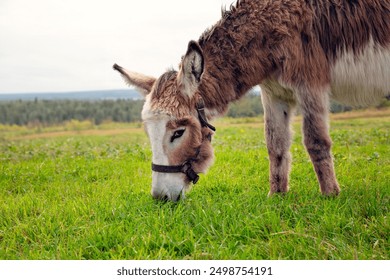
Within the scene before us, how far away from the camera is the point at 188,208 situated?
4211mm

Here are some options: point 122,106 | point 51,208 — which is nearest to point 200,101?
point 51,208

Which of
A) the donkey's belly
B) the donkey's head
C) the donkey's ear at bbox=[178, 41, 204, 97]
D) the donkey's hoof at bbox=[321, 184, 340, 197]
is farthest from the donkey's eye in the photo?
the donkey's belly

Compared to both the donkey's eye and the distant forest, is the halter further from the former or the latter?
the distant forest

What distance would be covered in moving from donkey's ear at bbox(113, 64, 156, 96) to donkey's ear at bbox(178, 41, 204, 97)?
560 mm

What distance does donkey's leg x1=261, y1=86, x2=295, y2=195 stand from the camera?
500 centimetres

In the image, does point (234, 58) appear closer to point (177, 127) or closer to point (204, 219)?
point (177, 127)

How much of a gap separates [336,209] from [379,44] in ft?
6.92

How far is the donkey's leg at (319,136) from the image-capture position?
14.3 feet

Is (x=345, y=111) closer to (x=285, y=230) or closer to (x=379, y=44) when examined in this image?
(x=379, y=44)

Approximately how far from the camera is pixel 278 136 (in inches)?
198

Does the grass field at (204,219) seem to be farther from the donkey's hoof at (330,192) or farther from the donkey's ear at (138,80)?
the donkey's ear at (138,80)

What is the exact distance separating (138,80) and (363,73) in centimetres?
267

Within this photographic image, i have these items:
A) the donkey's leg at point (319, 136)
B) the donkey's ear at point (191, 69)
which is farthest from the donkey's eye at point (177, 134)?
the donkey's leg at point (319, 136)

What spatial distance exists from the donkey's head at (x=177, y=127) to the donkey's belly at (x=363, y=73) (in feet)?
5.65
